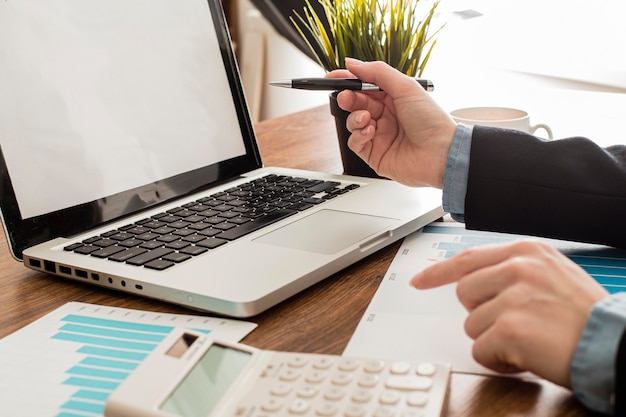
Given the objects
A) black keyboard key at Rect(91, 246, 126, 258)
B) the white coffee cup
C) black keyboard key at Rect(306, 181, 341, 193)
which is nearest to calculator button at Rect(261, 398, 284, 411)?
black keyboard key at Rect(91, 246, 126, 258)

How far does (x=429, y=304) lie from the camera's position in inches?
25.8

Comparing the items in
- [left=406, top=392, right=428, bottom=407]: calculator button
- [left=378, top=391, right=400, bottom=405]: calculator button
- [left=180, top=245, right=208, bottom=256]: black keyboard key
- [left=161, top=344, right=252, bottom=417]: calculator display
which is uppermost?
[left=180, top=245, right=208, bottom=256]: black keyboard key

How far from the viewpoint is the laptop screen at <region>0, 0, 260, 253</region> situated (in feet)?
2.59

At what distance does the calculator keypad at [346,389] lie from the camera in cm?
47

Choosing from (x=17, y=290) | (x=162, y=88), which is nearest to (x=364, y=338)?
(x=17, y=290)

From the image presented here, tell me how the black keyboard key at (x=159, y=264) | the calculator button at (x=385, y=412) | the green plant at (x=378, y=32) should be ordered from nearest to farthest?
the calculator button at (x=385, y=412)
the black keyboard key at (x=159, y=264)
the green plant at (x=378, y=32)

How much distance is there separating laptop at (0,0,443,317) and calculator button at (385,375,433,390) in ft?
0.59

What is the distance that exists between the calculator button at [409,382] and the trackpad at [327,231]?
10.1 inches

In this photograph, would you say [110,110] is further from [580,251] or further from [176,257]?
[580,251]

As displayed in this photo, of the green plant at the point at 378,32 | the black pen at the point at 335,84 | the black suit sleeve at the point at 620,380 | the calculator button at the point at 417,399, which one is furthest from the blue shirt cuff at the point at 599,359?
the green plant at the point at 378,32

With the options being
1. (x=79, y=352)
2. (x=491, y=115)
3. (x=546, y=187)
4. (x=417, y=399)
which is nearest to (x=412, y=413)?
(x=417, y=399)

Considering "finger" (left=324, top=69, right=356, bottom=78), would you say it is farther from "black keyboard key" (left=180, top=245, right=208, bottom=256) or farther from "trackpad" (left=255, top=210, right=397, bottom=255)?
"black keyboard key" (left=180, top=245, right=208, bottom=256)

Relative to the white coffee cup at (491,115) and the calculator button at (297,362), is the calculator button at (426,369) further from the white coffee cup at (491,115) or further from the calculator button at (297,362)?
the white coffee cup at (491,115)

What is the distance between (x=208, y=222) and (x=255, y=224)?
6cm
